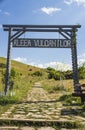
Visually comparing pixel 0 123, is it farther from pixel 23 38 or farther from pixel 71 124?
pixel 23 38

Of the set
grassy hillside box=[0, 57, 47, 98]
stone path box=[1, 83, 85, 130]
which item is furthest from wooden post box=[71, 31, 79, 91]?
stone path box=[1, 83, 85, 130]

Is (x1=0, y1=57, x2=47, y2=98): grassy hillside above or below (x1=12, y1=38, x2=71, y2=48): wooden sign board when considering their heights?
below

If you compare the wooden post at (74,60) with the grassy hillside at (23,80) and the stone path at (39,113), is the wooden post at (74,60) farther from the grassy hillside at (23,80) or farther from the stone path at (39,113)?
the stone path at (39,113)

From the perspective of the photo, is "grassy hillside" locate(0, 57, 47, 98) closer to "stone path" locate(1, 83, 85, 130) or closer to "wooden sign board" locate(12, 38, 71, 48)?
"wooden sign board" locate(12, 38, 71, 48)

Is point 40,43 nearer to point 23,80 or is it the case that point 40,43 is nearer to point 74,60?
point 74,60

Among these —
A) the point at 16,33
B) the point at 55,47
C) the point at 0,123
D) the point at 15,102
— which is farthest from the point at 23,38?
the point at 0,123

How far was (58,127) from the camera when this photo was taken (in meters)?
7.37

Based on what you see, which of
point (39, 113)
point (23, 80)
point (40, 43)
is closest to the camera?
point (39, 113)

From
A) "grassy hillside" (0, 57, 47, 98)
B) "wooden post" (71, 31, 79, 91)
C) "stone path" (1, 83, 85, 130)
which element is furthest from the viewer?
"grassy hillside" (0, 57, 47, 98)

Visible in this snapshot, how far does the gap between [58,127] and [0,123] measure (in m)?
1.44

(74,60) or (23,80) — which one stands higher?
(74,60)

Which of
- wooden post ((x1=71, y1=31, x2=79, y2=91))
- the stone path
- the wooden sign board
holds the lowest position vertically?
the stone path

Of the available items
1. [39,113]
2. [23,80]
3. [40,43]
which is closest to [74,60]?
[40,43]

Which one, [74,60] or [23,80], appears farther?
[23,80]
